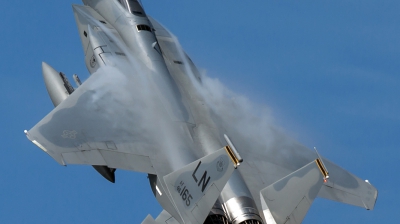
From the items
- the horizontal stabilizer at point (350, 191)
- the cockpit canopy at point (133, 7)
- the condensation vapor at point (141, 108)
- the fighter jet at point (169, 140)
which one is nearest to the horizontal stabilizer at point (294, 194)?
the fighter jet at point (169, 140)

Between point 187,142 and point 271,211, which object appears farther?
point 187,142

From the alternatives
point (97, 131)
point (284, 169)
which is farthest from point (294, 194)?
point (97, 131)

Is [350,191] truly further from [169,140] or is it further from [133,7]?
[133,7]

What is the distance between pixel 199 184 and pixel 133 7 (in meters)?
9.83

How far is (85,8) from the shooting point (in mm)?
30922

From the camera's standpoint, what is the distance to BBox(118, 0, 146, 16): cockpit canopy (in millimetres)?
29756

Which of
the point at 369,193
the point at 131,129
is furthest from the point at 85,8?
the point at 369,193

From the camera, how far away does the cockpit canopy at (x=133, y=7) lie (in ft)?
97.6

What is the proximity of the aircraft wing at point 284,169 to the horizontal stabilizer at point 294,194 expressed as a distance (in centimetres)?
254

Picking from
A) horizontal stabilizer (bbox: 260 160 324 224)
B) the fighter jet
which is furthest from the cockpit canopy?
horizontal stabilizer (bbox: 260 160 324 224)

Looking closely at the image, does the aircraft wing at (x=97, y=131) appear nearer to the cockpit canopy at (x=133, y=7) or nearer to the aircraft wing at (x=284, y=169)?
the aircraft wing at (x=284, y=169)

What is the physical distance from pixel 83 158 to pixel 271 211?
15.9ft

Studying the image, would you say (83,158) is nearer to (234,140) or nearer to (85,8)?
(234,140)

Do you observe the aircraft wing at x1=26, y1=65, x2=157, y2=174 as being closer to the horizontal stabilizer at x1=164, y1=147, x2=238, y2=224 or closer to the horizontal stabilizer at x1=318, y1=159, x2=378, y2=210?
the horizontal stabilizer at x1=164, y1=147, x2=238, y2=224
